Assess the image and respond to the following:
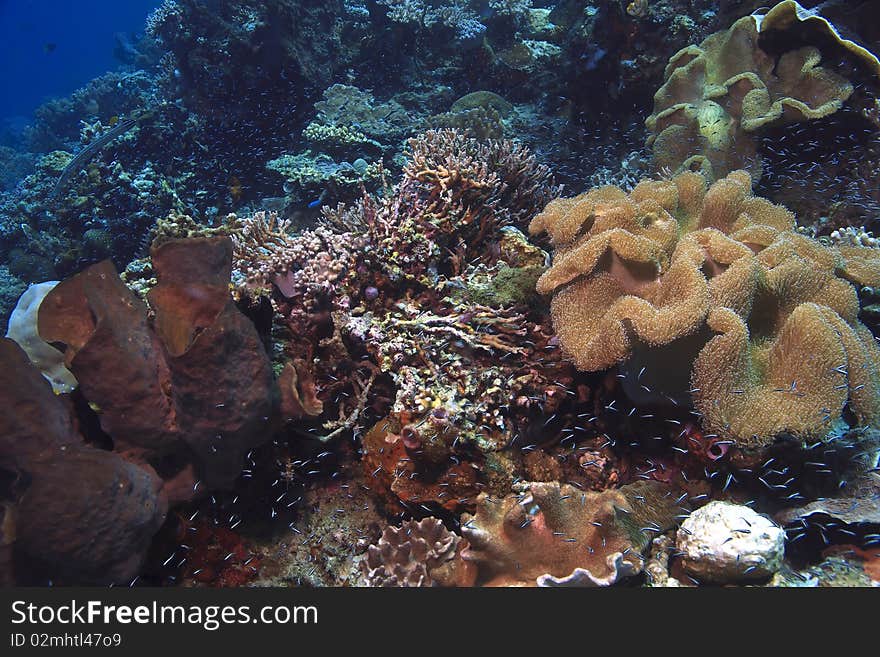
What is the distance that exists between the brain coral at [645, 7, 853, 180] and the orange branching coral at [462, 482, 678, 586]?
402cm

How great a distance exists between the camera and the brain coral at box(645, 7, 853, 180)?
4941 millimetres

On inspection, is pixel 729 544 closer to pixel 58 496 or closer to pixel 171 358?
pixel 171 358

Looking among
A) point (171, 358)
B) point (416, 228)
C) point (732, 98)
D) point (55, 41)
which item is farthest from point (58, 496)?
point (55, 41)

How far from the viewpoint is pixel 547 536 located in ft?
9.56

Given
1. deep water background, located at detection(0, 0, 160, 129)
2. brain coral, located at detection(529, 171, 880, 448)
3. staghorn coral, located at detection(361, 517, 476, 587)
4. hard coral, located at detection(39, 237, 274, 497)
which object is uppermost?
deep water background, located at detection(0, 0, 160, 129)

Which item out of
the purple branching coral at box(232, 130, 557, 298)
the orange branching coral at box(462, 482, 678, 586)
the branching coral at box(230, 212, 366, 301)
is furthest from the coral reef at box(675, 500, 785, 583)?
the branching coral at box(230, 212, 366, 301)

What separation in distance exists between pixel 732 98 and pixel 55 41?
9988 centimetres

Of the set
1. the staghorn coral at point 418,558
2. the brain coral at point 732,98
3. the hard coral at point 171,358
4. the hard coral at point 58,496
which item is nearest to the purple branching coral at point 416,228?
the hard coral at point 171,358

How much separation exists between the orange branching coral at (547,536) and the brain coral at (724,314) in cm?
84

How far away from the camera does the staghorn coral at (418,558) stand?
9.58 ft

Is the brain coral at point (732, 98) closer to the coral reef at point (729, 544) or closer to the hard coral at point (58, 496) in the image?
the coral reef at point (729, 544)

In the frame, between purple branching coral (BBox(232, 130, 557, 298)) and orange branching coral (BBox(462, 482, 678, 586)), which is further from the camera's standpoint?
purple branching coral (BBox(232, 130, 557, 298))

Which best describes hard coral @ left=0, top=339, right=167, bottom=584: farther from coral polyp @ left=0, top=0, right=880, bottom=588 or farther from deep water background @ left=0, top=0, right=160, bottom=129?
deep water background @ left=0, top=0, right=160, bottom=129

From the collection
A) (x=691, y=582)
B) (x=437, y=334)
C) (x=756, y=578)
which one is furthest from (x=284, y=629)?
(x=756, y=578)
